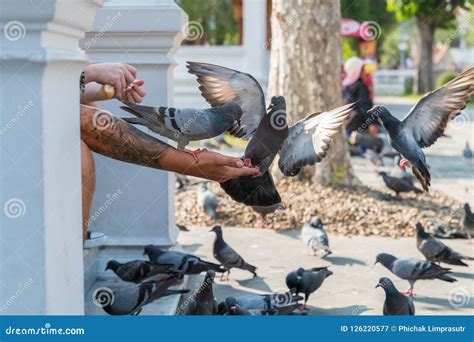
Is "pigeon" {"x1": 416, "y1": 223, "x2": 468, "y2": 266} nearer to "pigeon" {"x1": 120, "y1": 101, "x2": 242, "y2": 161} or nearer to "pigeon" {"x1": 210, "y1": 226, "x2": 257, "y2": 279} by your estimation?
"pigeon" {"x1": 210, "y1": 226, "x2": 257, "y2": 279}

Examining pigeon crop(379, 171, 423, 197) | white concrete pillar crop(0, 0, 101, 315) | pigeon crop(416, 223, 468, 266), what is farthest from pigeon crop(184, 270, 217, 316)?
pigeon crop(379, 171, 423, 197)

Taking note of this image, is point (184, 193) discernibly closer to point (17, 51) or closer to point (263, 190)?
point (263, 190)

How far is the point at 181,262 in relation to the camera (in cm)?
541

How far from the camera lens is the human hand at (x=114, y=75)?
10.8 ft

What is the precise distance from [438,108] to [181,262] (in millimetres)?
2695

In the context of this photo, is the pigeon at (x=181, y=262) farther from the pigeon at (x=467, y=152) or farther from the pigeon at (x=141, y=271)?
the pigeon at (x=467, y=152)

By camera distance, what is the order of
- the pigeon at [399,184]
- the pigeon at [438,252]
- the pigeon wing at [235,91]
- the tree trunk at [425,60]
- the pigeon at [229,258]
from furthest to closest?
the tree trunk at [425,60], the pigeon at [399,184], the pigeon at [438,252], the pigeon at [229,258], the pigeon wing at [235,91]

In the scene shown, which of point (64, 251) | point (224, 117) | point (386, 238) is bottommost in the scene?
point (386, 238)

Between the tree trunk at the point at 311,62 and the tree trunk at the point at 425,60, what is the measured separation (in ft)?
93.3

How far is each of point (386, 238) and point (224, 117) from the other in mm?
4937

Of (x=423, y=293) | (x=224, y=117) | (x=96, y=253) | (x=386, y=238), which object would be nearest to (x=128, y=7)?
(x=96, y=253)

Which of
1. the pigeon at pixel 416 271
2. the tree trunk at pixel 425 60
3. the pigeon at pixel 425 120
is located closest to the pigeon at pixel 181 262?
the pigeon at pixel 416 271

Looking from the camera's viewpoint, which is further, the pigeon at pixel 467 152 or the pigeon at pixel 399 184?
the pigeon at pixel 467 152

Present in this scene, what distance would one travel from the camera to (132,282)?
5.14 metres
